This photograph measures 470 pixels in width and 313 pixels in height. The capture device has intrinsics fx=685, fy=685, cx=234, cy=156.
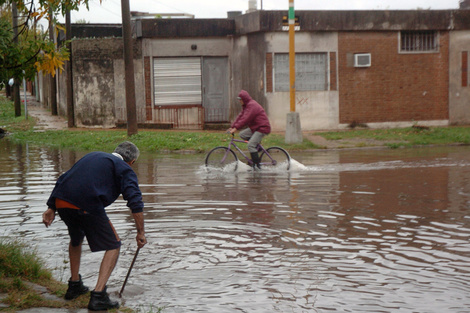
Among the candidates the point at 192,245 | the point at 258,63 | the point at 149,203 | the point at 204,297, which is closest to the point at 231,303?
the point at 204,297

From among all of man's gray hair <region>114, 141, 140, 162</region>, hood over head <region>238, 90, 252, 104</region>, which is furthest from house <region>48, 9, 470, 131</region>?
man's gray hair <region>114, 141, 140, 162</region>

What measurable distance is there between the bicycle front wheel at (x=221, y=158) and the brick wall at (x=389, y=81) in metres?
11.1

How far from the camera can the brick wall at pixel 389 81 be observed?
26.2m

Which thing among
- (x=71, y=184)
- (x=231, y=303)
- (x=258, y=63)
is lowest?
(x=231, y=303)

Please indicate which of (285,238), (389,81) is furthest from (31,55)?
(389,81)

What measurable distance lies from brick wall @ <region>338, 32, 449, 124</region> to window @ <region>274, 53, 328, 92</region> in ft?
2.25

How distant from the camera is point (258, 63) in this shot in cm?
2611

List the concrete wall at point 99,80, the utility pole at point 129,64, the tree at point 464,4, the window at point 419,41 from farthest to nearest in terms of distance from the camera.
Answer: the tree at point 464,4, the concrete wall at point 99,80, the window at point 419,41, the utility pole at point 129,64

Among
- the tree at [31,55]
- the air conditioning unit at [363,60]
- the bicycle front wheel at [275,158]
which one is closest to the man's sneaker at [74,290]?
the tree at [31,55]

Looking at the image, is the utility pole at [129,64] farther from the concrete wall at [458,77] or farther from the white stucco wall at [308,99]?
the concrete wall at [458,77]

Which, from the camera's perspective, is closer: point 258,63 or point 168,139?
point 168,139

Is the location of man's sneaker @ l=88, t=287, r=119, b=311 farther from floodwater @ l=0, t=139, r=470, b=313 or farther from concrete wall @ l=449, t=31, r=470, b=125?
concrete wall @ l=449, t=31, r=470, b=125

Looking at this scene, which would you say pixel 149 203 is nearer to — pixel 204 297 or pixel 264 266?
pixel 264 266

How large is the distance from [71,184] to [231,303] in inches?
71.5
